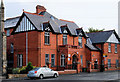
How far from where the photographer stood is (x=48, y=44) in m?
36.8

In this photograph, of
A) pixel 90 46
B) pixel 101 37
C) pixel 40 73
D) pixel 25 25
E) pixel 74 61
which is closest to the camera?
pixel 40 73

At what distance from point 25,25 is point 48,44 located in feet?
16.6

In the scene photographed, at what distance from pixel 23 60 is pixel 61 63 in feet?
21.7

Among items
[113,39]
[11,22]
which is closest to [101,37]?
[113,39]

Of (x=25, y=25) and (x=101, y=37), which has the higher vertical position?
(x=25, y=25)

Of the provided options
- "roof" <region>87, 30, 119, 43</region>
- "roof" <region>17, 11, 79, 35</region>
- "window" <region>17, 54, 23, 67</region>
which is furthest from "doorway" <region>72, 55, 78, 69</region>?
"window" <region>17, 54, 23, 67</region>

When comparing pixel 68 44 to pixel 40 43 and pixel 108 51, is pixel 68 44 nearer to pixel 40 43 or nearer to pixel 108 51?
pixel 40 43

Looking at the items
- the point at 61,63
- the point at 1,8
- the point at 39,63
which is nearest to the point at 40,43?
the point at 39,63

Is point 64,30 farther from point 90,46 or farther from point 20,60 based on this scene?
point 20,60

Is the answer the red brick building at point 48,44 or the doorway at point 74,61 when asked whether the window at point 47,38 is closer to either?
the red brick building at point 48,44

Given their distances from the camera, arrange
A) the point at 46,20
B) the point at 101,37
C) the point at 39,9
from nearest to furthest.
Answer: the point at 46,20 → the point at 39,9 → the point at 101,37

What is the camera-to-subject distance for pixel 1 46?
3116cm

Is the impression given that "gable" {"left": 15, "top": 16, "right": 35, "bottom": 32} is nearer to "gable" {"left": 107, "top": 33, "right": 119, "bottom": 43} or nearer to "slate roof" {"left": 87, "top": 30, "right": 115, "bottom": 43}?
"slate roof" {"left": 87, "top": 30, "right": 115, "bottom": 43}

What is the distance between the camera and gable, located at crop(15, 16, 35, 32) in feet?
119
